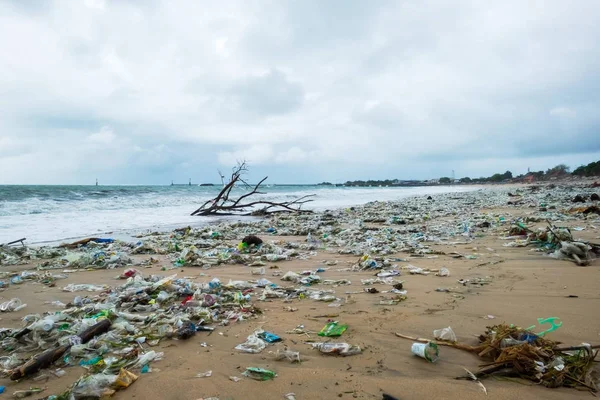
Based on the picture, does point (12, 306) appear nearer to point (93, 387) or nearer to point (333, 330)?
point (93, 387)

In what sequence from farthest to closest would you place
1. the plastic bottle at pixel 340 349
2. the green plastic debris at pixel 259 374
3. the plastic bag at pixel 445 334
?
1. the plastic bag at pixel 445 334
2. the plastic bottle at pixel 340 349
3. the green plastic debris at pixel 259 374

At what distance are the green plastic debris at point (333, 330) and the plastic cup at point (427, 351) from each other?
1.92 ft

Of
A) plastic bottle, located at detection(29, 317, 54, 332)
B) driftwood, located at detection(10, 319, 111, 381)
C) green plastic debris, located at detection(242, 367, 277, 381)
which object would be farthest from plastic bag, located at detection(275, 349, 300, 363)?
plastic bottle, located at detection(29, 317, 54, 332)

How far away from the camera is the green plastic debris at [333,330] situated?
2643mm

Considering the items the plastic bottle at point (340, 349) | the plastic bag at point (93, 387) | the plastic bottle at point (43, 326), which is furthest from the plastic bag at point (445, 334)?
the plastic bottle at point (43, 326)

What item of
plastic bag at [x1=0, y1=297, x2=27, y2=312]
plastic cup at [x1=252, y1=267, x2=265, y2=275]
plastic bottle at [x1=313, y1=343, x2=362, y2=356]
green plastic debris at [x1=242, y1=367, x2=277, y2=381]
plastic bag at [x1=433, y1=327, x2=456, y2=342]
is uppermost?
plastic bag at [x1=433, y1=327, x2=456, y2=342]

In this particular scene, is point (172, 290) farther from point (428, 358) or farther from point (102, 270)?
point (428, 358)

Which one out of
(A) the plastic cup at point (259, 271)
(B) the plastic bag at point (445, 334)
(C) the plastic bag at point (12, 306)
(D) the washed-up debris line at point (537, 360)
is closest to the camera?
(D) the washed-up debris line at point (537, 360)

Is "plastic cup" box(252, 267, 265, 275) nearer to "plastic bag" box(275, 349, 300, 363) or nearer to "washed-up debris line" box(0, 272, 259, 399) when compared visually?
"washed-up debris line" box(0, 272, 259, 399)

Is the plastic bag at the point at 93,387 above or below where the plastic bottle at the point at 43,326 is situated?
below

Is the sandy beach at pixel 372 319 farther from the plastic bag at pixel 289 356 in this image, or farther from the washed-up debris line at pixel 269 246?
the washed-up debris line at pixel 269 246

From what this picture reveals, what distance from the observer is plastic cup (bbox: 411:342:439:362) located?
2.21 metres

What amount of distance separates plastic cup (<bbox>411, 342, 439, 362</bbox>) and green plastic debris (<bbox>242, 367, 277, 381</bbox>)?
0.95 meters

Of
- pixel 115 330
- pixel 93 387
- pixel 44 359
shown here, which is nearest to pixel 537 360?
pixel 93 387
